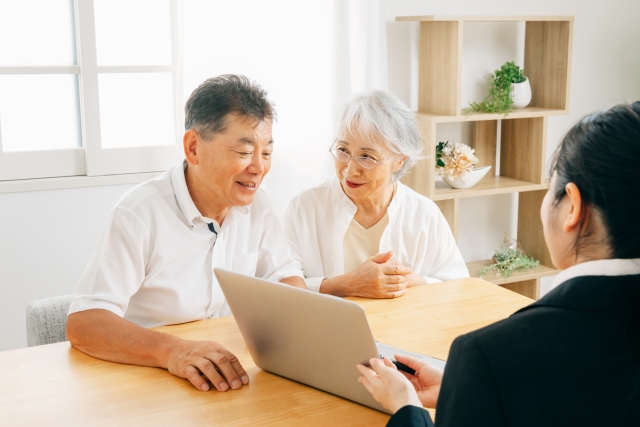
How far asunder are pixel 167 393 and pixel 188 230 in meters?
0.60

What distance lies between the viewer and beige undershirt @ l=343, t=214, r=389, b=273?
257 cm

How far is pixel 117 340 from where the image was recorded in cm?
165

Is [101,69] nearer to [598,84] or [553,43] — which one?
[553,43]

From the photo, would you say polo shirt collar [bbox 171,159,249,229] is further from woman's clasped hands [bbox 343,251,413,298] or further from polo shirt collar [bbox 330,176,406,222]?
polo shirt collar [bbox 330,176,406,222]

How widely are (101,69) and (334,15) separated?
1027 mm

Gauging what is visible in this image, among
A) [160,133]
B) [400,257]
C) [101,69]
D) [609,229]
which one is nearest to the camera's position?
[609,229]

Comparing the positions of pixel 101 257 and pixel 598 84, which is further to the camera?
pixel 598 84

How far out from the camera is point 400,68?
136 inches

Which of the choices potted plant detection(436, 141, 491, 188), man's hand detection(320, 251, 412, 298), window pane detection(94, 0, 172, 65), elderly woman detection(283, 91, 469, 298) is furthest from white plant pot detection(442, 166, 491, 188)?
window pane detection(94, 0, 172, 65)

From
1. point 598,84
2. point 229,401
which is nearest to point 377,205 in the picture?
point 229,401

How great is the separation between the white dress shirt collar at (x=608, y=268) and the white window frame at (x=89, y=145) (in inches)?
88.2

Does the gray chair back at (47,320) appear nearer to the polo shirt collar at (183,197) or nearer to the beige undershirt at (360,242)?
the polo shirt collar at (183,197)

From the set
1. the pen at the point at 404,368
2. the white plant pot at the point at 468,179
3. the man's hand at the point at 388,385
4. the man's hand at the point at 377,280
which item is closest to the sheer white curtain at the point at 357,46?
the white plant pot at the point at 468,179

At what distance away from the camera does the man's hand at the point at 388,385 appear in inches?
49.6
